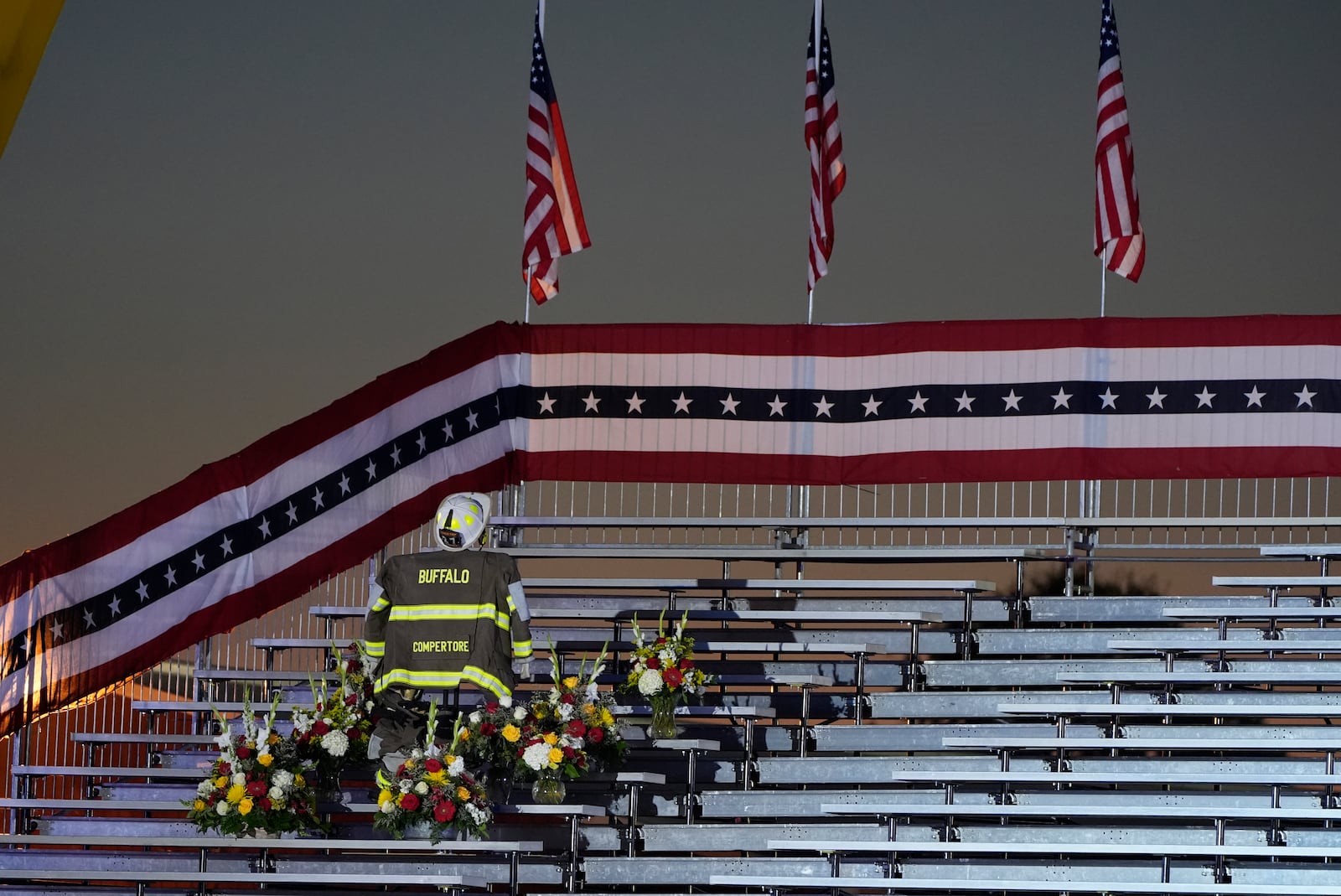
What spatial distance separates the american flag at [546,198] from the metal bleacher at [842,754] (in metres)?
2.19

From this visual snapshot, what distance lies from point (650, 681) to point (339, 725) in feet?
5.92

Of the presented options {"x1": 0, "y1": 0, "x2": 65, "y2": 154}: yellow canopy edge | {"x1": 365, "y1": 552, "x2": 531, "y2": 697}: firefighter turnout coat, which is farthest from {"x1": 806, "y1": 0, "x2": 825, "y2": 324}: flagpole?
{"x1": 0, "y1": 0, "x2": 65, "y2": 154}: yellow canopy edge

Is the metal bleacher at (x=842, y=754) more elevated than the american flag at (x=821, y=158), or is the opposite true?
the american flag at (x=821, y=158)

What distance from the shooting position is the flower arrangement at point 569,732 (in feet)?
33.1

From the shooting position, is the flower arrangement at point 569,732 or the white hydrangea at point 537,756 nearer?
the white hydrangea at point 537,756

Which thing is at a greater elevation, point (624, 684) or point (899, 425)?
point (899, 425)

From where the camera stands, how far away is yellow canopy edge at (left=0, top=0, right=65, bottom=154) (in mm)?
3229

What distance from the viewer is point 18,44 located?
10.6 feet

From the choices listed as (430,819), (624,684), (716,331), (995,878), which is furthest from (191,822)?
(716,331)

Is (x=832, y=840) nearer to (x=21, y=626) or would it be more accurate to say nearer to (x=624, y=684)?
(x=624, y=684)

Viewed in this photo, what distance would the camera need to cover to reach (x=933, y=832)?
10.7m

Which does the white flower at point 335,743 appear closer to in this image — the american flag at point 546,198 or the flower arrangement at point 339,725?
the flower arrangement at point 339,725

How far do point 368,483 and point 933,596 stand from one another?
4.21 metres

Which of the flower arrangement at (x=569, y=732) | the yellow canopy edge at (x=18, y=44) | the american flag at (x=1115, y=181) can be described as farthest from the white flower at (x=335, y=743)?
the yellow canopy edge at (x=18, y=44)
